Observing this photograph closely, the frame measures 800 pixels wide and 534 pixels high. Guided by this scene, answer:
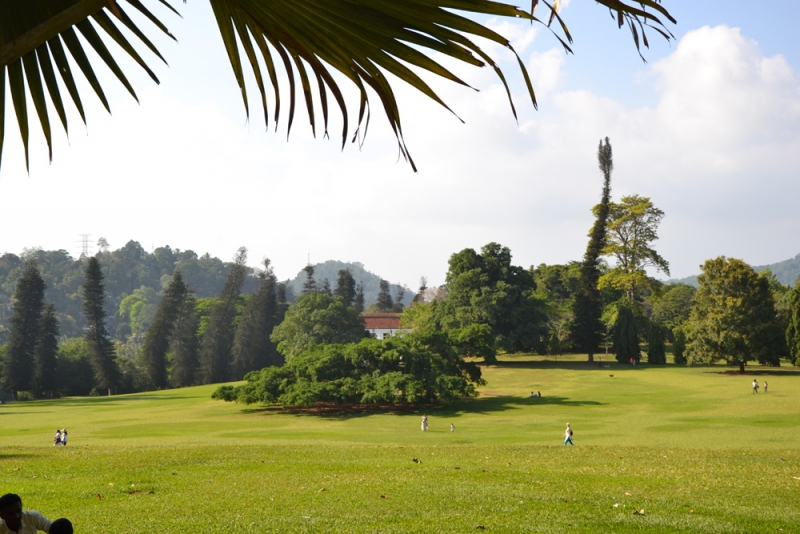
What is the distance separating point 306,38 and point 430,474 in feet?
45.2

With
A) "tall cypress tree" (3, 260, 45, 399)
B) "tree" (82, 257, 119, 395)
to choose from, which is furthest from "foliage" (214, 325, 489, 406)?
"tall cypress tree" (3, 260, 45, 399)

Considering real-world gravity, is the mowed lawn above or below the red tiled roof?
below

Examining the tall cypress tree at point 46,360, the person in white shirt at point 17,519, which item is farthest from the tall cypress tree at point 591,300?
the person in white shirt at point 17,519

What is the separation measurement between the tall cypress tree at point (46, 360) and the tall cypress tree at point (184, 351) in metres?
14.4

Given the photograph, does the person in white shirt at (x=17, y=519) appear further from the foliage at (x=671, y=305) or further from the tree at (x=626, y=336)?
the foliage at (x=671, y=305)

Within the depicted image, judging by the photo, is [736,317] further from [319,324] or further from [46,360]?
[46,360]

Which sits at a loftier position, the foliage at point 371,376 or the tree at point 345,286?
the tree at point 345,286

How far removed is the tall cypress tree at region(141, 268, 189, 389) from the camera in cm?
7394

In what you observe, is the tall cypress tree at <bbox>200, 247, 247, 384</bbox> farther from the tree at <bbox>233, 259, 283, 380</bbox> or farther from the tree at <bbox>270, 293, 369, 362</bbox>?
the tree at <bbox>270, 293, 369, 362</bbox>

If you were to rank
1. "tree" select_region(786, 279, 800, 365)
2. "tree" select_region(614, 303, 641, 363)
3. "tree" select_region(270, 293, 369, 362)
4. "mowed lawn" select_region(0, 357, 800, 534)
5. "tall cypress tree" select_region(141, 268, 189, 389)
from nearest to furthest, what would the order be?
1. "mowed lawn" select_region(0, 357, 800, 534)
2. "tree" select_region(786, 279, 800, 365)
3. "tree" select_region(270, 293, 369, 362)
4. "tree" select_region(614, 303, 641, 363)
5. "tall cypress tree" select_region(141, 268, 189, 389)

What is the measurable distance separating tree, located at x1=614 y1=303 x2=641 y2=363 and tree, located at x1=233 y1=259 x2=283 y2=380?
37.9 meters

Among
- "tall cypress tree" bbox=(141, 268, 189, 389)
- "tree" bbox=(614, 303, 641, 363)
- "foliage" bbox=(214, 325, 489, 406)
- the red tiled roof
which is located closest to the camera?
"foliage" bbox=(214, 325, 489, 406)

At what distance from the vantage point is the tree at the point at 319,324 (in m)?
64.5

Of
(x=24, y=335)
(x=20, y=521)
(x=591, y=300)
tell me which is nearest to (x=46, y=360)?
(x=24, y=335)
